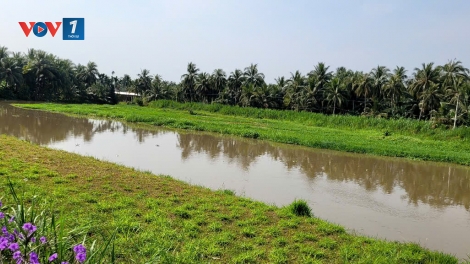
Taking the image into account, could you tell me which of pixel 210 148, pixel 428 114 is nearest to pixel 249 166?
pixel 210 148

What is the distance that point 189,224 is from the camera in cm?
578

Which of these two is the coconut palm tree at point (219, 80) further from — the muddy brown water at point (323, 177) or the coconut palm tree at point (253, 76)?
the muddy brown water at point (323, 177)

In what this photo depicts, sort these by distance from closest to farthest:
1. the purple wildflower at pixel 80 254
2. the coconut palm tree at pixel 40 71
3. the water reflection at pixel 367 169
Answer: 1. the purple wildflower at pixel 80 254
2. the water reflection at pixel 367 169
3. the coconut palm tree at pixel 40 71

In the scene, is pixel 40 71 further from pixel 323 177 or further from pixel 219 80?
pixel 323 177

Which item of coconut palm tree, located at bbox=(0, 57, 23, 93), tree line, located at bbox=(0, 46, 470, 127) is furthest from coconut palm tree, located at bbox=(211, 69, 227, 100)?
coconut palm tree, located at bbox=(0, 57, 23, 93)

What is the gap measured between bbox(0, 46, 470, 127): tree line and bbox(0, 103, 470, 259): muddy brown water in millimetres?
18893

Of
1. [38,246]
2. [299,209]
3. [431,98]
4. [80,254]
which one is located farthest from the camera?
[431,98]

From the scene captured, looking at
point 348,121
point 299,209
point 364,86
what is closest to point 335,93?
point 364,86

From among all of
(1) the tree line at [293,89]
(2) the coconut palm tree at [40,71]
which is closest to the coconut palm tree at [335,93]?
(1) the tree line at [293,89]

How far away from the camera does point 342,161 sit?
631 inches

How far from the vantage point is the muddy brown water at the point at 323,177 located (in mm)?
8008

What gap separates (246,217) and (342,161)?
10.5 metres

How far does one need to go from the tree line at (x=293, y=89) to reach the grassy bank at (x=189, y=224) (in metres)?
28.4

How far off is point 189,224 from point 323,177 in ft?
25.6
